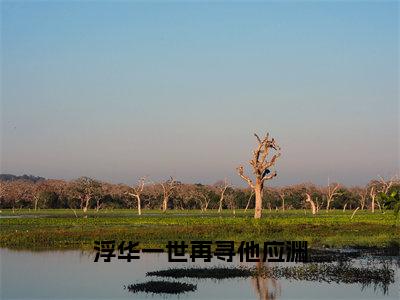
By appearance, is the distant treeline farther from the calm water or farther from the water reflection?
the water reflection

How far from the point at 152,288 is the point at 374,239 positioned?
23.2 m

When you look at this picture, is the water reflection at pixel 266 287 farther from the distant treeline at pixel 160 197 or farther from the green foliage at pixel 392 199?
the distant treeline at pixel 160 197

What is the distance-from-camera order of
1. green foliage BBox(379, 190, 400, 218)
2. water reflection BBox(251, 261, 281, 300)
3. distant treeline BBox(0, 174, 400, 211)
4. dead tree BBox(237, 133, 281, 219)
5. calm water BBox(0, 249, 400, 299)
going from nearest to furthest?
green foliage BBox(379, 190, 400, 218)
water reflection BBox(251, 261, 281, 300)
calm water BBox(0, 249, 400, 299)
dead tree BBox(237, 133, 281, 219)
distant treeline BBox(0, 174, 400, 211)

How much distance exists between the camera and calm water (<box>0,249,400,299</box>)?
20306 millimetres

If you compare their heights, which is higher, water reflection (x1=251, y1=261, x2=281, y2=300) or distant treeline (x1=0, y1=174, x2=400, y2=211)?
distant treeline (x1=0, y1=174, x2=400, y2=211)

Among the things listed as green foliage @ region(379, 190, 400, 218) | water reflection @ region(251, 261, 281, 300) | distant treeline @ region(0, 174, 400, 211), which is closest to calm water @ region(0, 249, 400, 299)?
water reflection @ region(251, 261, 281, 300)

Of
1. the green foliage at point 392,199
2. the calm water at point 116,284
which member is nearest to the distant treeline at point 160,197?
the calm water at point 116,284

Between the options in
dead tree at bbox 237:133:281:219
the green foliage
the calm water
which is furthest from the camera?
dead tree at bbox 237:133:281:219

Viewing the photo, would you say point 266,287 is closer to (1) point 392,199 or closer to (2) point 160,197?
(1) point 392,199

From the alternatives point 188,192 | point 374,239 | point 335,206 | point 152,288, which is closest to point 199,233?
point 374,239

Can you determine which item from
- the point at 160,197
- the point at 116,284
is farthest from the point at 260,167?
the point at 160,197

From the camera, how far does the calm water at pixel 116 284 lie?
2031 cm

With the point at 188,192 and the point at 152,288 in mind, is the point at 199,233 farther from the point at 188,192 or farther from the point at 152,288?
the point at 188,192

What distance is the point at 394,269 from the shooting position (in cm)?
2598
